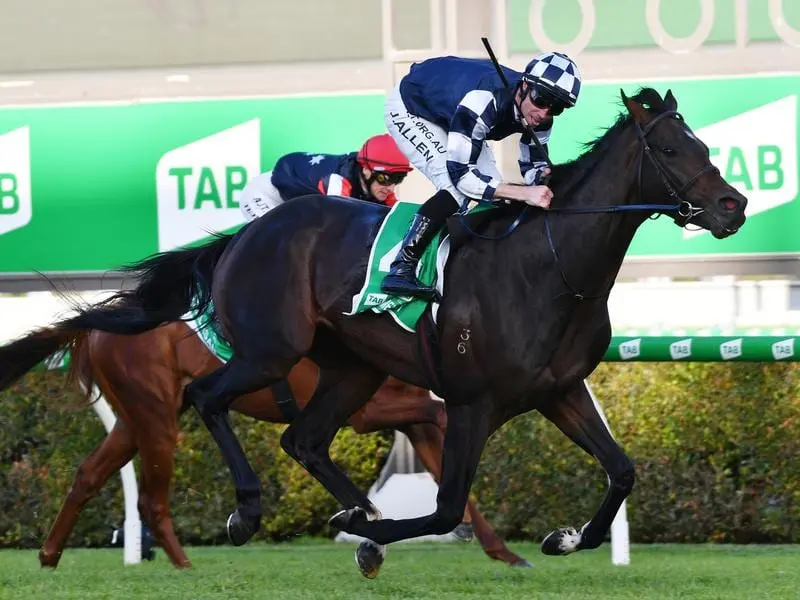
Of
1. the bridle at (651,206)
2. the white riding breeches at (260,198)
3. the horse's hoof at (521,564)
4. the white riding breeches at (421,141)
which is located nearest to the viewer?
the bridle at (651,206)

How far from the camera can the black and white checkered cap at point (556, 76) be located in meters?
4.55

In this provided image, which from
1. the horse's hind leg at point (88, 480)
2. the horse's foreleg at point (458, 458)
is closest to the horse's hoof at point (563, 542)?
the horse's foreleg at point (458, 458)

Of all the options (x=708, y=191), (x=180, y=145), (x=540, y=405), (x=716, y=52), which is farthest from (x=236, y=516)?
(x=716, y=52)

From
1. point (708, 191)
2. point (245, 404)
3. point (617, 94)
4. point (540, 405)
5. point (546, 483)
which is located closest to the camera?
point (708, 191)

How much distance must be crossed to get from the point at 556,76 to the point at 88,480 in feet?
8.16

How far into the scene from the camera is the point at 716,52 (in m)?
7.05

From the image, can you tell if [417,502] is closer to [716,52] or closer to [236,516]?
[236,516]

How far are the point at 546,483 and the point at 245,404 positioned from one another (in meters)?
1.39

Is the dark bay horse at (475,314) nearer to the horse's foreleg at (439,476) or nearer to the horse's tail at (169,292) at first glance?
the horse's tail at (169,292)

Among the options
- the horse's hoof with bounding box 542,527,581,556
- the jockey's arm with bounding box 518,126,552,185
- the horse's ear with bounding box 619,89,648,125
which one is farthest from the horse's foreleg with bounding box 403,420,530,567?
the horse's ear with bounding box 619,89,648,125

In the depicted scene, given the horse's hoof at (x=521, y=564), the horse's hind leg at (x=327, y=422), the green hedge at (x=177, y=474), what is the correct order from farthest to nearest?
the green hedge at (x=177, y=474) < the horse's hoof at (x=521, y=564) < the horse's hind leg at (x=327, y=422)

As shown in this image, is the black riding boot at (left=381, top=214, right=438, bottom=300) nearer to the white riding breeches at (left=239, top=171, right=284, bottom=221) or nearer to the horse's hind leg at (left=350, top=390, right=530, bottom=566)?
the horse's hind leg at (left=350, top=390, right=530, bottom=566)

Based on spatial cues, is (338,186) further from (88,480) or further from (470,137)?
(88,480)

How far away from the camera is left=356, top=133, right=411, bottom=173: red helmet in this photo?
18.7 ft
